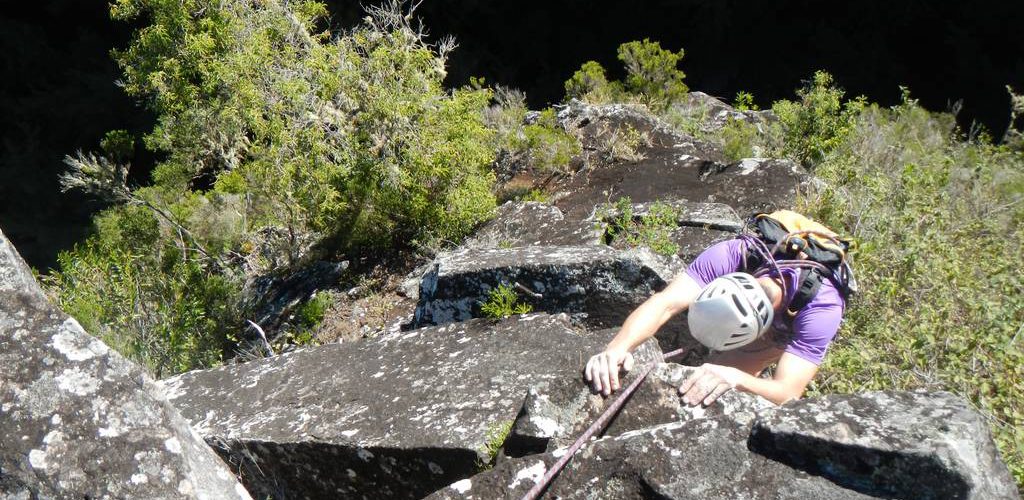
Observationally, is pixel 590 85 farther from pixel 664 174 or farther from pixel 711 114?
pixel 664 174

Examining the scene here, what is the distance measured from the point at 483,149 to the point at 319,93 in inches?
49.7

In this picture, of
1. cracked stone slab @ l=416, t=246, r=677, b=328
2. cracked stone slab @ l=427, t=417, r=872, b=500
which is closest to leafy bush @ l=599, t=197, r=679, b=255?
cracked stone slab @ l=416, t=246, r=677, b=328

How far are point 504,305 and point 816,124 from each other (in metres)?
4.28

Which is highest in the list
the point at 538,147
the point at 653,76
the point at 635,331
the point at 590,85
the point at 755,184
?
the point at 653,76

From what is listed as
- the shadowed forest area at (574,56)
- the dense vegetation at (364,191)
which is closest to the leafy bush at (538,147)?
the dense vegetation at (364,191)

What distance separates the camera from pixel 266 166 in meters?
5.74

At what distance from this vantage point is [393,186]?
17.7ft

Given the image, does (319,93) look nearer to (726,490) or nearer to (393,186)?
(393,186)

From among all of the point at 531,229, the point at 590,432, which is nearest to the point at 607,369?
the point at 590,432

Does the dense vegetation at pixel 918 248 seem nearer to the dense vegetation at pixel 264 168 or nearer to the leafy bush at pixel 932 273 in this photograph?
the leafy bush at pixel 932 273

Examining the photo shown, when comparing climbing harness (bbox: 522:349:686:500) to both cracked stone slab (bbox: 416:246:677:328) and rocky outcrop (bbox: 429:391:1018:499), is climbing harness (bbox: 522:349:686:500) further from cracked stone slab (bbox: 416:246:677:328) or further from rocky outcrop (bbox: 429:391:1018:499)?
cracked stone slab (bbox: 416:246:677:328)

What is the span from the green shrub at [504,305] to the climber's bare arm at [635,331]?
1002 mm

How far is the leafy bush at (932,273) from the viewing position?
124 inches

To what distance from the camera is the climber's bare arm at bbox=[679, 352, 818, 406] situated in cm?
216
